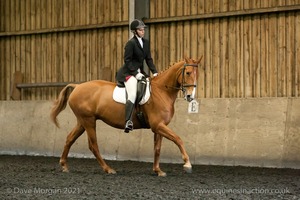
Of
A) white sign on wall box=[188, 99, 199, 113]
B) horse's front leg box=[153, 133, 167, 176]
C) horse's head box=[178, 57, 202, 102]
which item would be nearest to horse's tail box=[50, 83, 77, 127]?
horse's front leg box=[153, 133, 167, 176]

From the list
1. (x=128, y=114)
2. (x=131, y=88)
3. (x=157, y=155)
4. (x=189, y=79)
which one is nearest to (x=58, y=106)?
(x=128, y=114)

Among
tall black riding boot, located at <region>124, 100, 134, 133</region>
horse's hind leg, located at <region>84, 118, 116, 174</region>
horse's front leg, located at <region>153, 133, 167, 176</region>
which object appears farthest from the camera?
horse's hind leg, located at <region>84, 118, 116, 174</region>

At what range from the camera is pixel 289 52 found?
12.6 metres

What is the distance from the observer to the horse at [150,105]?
10.1 m

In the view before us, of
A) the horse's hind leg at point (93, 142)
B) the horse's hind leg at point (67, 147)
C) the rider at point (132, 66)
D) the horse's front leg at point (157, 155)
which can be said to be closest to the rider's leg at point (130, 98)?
the rider at point (132, 66)

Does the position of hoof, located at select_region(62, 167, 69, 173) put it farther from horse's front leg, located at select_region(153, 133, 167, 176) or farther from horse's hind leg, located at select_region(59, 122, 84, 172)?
horse's front leg, located at select_region(153, 133, 167, 176)

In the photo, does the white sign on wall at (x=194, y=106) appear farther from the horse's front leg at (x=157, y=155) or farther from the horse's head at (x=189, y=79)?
the horse's head at (x=189, y=79)

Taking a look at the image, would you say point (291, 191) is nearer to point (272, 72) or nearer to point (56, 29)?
point (272, 72)

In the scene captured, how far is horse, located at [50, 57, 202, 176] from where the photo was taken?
10.1 metres

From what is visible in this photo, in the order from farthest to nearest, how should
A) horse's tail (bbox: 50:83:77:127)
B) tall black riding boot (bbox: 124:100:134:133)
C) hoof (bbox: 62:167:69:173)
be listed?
horse's tail (bbox: 50:83:77:127), hoof (bbox: 62:167:69:173), tall black riding boot (bbox: 124:100:134:133)

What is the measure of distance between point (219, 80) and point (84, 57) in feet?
12.0

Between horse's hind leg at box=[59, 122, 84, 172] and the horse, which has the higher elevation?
the horse

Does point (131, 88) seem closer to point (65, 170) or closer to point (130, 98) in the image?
point (130, 98)

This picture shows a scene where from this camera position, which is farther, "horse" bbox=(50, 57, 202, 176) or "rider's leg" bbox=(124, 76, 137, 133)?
"rider's leg" bbox=(124, 76, 137, 133)
